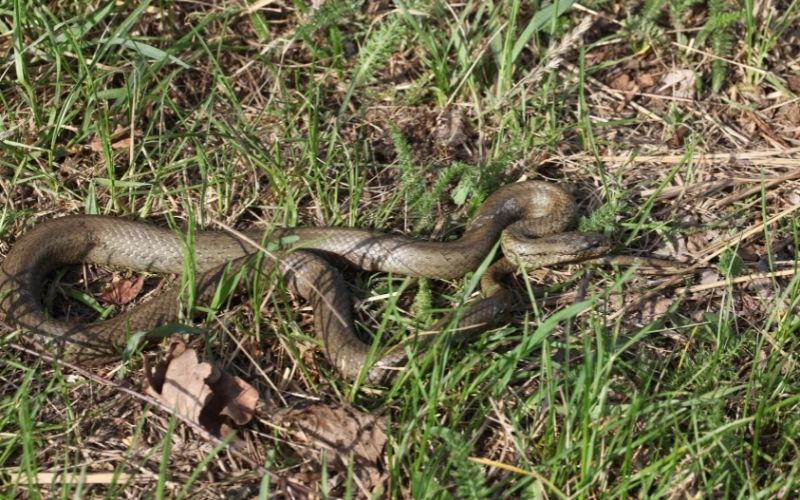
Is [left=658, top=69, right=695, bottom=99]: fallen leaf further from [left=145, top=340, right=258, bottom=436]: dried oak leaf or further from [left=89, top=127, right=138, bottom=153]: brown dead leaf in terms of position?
[left=145, top=340, right=258, bottom=436]: dried oak leaf

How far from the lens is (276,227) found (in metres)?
6.05

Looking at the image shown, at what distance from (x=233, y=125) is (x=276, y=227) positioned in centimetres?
95

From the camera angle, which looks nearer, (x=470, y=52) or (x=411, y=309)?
(x=411, y=309)

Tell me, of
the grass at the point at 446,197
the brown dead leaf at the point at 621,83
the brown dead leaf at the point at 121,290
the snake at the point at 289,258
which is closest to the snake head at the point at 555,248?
the snake at the point at 289,258

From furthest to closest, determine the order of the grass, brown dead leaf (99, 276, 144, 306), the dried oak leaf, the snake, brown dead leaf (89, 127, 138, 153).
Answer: brown dead leaf (89, 127, 138, 153), brown dead leaf (99, 276, 144, 306), the snake, the dried oak leaf, the grass

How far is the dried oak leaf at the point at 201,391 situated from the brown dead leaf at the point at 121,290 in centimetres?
92

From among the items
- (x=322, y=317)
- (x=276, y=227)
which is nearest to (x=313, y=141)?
(x=276, y=227)

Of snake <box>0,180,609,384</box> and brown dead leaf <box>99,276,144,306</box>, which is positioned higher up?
snake <box>0,180,609,384</box>

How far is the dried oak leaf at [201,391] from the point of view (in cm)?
480

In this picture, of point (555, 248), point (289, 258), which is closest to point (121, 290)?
point (289, 258)

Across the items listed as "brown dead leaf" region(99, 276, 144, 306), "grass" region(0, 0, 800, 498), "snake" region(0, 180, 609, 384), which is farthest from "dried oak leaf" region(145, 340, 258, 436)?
"brown dead leaf" region(99, 276, 144, 306)

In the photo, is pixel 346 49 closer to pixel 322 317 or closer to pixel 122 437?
pixel 322 317

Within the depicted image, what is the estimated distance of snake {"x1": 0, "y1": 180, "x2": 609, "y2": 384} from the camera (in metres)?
5.39

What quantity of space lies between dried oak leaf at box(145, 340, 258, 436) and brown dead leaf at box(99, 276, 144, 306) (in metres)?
0.92
